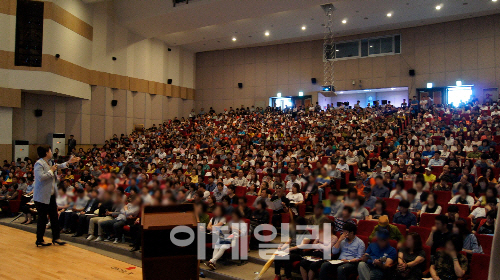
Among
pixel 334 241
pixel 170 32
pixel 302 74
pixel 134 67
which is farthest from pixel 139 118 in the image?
pixel 334 241

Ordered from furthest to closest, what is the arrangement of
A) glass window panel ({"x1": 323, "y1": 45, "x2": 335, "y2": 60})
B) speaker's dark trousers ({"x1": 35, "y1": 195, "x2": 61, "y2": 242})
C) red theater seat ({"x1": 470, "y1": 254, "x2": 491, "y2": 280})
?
glass window panel ({"x1": 323, "y1": 45, "x2": 335, "y2": 60}) → speaker's dark trousers ({"x1": 35, "y1": 195, "x2": 61, "y2": 242}) → red theater seat ({"x1": 470, "y1": 254, "x2": 491, "y2": 280})

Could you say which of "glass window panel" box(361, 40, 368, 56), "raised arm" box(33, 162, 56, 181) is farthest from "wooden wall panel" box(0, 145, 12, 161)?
"glass window panel" box(361, 40, 368, 56)

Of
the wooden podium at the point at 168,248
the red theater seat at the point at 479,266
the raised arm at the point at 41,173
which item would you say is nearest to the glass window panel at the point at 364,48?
the red theater seat at the point at 479,266

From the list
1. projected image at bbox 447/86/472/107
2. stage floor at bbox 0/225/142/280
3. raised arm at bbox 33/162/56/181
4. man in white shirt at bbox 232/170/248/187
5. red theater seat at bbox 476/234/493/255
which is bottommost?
stage floor at bbox 0/225/142/280

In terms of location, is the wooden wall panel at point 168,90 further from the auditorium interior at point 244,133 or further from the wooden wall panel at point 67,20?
the wooden wall panel at point 67,20

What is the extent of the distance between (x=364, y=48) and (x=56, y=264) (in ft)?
54.6

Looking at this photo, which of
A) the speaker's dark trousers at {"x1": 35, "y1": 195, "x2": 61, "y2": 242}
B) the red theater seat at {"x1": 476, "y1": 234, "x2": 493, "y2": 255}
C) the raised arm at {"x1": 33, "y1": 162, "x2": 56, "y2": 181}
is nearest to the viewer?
the red theater seat at {"x1": 476, "y1": 234, "x2": 493, "y2": 255}

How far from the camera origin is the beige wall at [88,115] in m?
13.5

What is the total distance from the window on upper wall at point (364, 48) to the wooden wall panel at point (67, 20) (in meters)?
11.3

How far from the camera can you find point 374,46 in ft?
57.2

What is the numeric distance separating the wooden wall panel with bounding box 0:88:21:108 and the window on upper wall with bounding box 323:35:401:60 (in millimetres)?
13731

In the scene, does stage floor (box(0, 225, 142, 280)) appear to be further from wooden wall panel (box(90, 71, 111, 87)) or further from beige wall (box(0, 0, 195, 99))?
wooden wall panel (box(90, 71, 111, 87))

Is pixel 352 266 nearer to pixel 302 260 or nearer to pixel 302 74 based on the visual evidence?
pixel 302 260

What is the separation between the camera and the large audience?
1.18 metres
